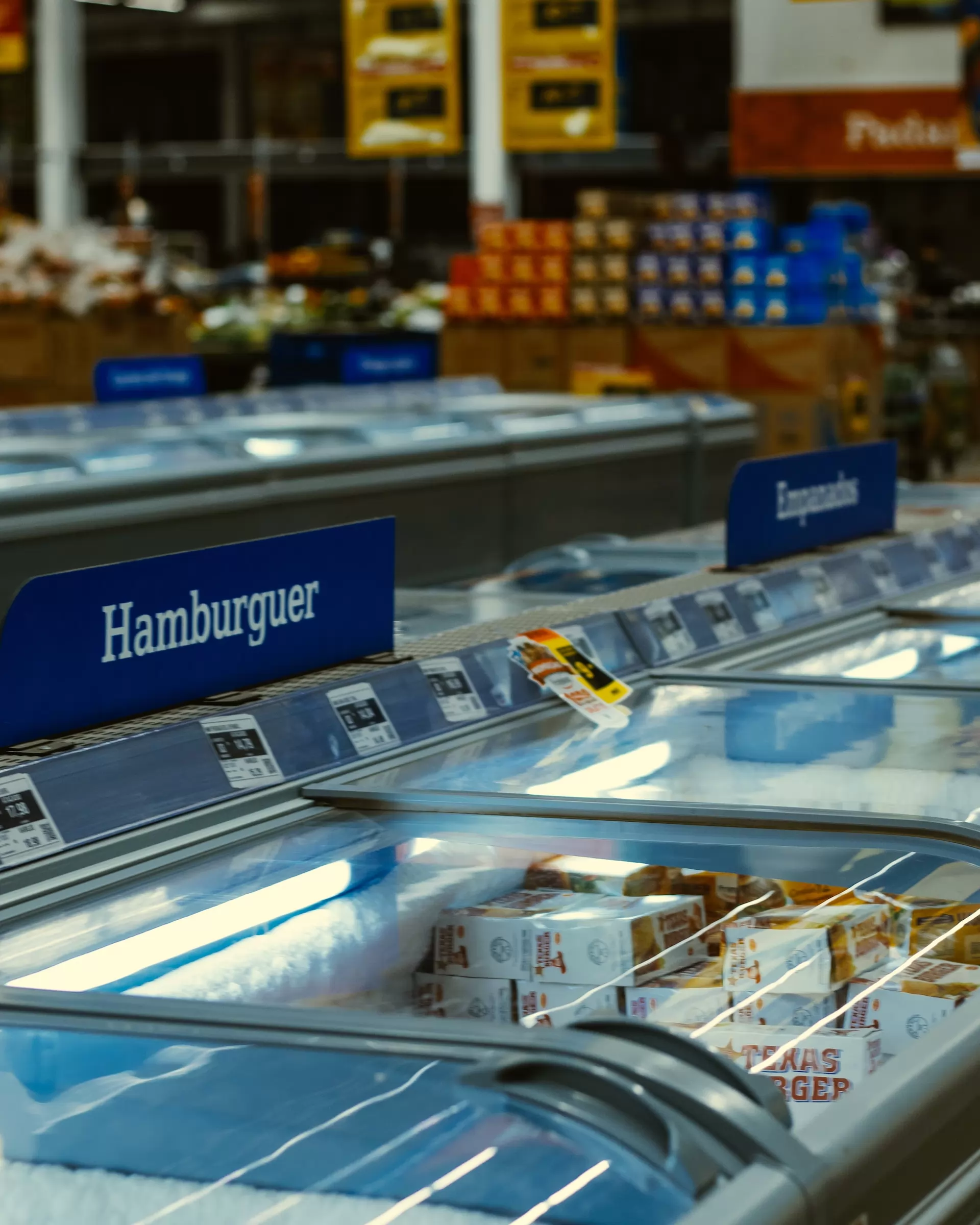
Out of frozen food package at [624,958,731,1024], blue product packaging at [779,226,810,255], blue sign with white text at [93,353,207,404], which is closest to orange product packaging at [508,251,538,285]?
blue product packaging at [779,226,810,255]

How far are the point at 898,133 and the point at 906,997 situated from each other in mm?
13142

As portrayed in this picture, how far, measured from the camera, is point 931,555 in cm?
342

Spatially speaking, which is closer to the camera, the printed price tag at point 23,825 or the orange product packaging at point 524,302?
the printed price tag at point 23,825

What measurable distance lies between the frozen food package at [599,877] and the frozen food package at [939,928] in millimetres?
205

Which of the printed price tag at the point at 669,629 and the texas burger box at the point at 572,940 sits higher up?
the printed price tag at the point at 669,629

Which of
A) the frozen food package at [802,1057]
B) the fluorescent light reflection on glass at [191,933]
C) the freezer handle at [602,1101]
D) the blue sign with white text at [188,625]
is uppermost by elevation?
the blue sign with white text at [188,625]

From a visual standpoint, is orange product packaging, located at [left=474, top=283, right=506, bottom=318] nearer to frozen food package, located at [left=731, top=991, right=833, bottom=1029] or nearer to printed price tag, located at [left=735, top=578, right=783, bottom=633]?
printed price tag, located at [left=735, top=578, right=783, bottom=633]

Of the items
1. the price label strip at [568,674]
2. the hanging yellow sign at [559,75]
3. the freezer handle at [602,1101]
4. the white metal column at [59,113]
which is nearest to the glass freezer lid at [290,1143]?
the freezer handle at [602,1101]

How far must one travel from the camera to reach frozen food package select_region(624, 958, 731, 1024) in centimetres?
139

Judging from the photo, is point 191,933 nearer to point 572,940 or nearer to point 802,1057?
A: point 572,940

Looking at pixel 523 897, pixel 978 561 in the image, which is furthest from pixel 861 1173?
pixel 978 561

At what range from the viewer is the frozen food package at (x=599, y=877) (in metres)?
1.60

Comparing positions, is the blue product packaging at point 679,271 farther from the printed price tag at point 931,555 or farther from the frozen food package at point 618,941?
the frozen food package at point 618,941

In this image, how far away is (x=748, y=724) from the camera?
2.19 m
